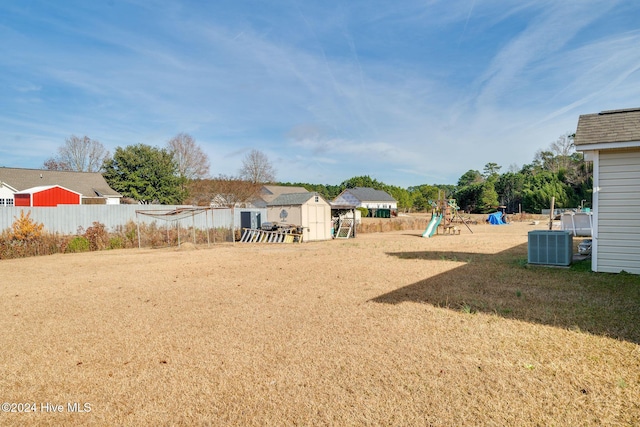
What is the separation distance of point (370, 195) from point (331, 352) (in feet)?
220

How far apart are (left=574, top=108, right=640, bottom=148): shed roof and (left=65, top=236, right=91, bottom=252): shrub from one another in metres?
18.8

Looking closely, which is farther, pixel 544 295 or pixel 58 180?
pixel 58 180

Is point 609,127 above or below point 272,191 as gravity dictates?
below

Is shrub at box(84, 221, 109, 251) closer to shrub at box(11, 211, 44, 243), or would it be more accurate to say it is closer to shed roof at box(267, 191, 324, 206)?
shrub at box(11, 211, 44, 243)

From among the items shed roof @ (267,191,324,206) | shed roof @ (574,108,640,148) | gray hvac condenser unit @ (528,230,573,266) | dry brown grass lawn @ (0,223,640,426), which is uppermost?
shed roof @ (574,108,640,148)

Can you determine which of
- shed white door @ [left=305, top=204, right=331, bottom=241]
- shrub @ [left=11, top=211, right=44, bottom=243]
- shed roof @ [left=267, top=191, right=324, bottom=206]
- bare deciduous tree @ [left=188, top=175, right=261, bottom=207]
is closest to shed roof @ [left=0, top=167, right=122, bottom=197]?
bare deciduous tree @ [left=188, top=175, right=261, bottom=207]

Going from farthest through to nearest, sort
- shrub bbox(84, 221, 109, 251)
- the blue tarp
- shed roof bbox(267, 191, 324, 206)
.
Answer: the blue tarp, shed roof bbox(267, 191, 324, 206), shrub bbox(84, 221, 109, 251)

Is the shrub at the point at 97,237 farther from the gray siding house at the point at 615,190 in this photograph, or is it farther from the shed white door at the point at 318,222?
the gray siding house at the point at 615,190

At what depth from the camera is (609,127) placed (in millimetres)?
8617

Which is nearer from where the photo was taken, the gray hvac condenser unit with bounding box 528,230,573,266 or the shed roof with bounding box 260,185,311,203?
the gray hvac condenser unit with bounding box 528,230,573,266

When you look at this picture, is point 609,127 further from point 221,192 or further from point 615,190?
point 221,192

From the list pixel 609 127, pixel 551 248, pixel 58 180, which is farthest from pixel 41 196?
pixel 609 127

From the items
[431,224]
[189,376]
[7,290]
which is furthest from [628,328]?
[431,224]

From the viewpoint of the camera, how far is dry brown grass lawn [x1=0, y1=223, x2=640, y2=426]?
3.09 metres
